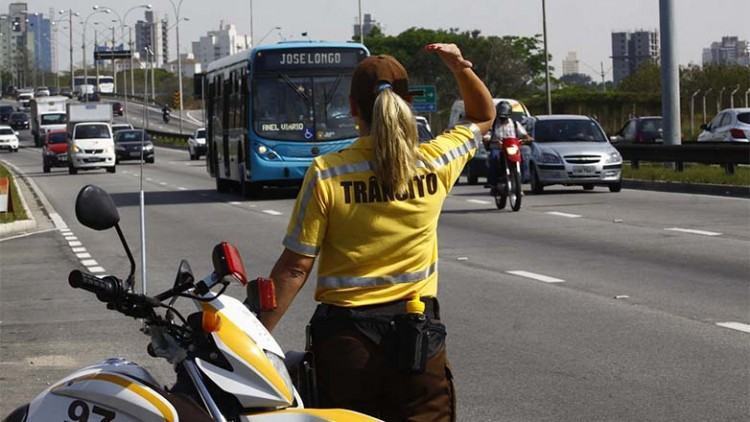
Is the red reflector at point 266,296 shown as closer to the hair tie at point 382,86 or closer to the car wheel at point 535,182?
the hair tie at point 382,86

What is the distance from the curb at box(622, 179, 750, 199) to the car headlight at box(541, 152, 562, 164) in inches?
105

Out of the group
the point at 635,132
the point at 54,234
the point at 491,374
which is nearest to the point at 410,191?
the point at 491,374

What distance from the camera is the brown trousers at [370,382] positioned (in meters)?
4.59

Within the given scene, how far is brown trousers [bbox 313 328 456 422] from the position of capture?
15.1 ft

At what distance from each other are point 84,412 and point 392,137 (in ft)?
3.96

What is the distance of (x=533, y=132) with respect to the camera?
103 feet

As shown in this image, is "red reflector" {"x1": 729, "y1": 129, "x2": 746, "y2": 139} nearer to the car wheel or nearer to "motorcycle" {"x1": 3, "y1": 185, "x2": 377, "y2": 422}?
the car wheel

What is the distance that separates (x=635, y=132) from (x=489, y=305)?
1521 inches

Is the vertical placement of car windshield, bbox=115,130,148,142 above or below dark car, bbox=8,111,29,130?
below

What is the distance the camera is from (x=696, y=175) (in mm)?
32500

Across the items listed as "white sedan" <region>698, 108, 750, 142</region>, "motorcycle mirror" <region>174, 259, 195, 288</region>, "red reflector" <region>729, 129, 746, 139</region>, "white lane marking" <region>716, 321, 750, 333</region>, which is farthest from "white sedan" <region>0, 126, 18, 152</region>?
"motorcycle mirror" <region>174, 259, 195, 288</region>

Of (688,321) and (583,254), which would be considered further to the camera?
(583,254)

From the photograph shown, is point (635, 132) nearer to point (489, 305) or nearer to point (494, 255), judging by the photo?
point (494, 255)

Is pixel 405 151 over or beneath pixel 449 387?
over
